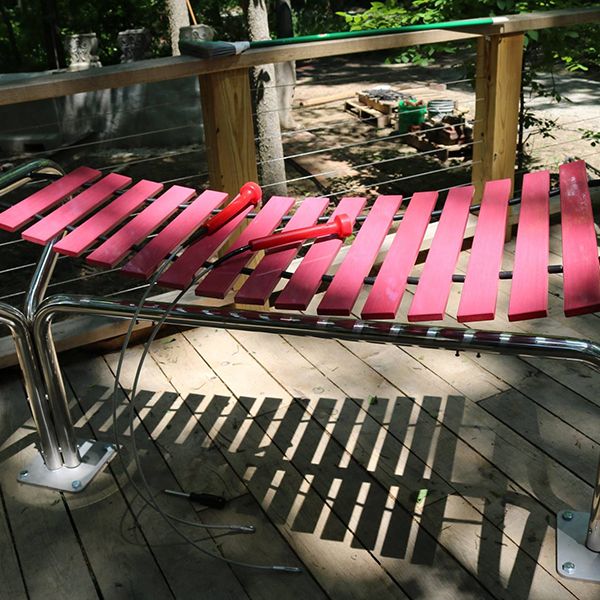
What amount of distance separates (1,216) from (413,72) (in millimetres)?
8751

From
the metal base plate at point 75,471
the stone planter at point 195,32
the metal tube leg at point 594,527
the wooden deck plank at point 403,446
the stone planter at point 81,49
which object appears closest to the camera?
the metal tube leg at point 594,527

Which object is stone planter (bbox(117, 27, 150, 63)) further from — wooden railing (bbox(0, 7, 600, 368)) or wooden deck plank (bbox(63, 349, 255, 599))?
wooden deck plank (bbox(63, 349, 255, 599))

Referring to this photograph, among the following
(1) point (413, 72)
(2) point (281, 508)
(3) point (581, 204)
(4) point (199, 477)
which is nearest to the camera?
(3) point (581, 204)

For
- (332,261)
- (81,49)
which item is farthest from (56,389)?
(81,49)

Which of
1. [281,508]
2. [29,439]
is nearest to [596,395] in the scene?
[281,508]

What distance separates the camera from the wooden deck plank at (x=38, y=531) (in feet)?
6.16

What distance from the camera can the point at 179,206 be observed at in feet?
7.24

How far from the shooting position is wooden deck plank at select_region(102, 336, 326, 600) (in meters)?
1.85

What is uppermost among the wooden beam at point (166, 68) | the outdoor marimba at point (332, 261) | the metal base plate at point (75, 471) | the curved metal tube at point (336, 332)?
the wooden beam at point (166, 68)

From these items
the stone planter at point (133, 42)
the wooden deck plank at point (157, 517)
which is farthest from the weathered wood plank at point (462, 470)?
the stone planter at point (133, 42)

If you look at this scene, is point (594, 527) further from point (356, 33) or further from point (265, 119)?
point (265, 119)

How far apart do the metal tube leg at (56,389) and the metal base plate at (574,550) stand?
135 centimetres

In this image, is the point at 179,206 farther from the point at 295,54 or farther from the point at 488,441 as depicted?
the point at 488,441

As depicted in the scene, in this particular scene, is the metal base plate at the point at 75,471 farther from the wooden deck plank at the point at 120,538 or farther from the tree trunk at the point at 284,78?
the tree trunk at the point at 284,78
